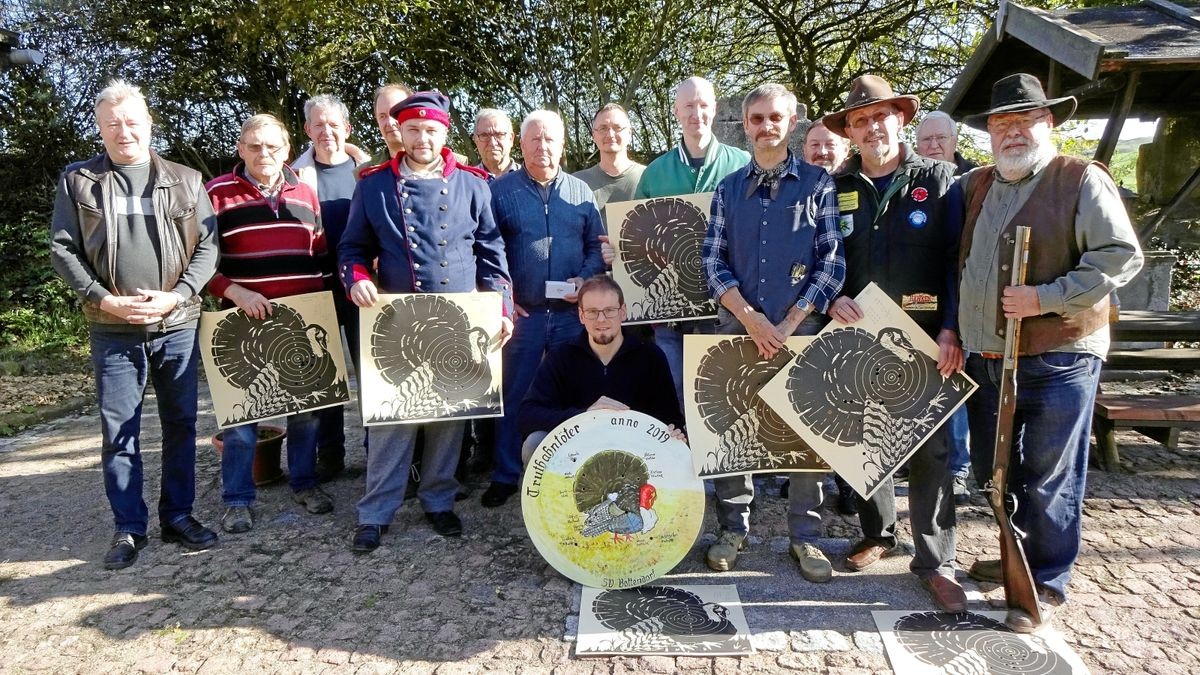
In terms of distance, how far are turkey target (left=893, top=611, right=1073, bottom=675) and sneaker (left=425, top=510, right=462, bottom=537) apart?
2306 mm

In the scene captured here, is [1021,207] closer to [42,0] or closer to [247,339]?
[247,339]

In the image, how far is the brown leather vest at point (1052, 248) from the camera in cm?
297

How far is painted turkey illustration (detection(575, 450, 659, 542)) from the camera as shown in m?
3.40

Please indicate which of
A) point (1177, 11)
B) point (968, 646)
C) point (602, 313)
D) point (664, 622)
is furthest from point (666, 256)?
point (1177, 11)

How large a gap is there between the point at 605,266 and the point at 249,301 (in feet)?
6.61

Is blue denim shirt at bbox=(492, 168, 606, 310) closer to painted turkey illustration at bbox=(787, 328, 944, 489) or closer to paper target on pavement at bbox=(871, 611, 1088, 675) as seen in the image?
painted turkey illustration at bbox=(787, 328, 944, 489)

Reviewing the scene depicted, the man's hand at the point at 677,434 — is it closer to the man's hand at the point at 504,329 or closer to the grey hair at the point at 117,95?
the man's hand at the point at 504,329

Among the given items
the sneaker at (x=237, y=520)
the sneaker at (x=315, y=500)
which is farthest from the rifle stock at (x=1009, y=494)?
the sneaker at (x=237, y=520)

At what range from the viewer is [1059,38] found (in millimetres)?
5516

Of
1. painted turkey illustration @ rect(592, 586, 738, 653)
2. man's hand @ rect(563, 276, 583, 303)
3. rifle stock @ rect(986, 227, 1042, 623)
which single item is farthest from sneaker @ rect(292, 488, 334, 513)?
rifle stock @ rect(986, 227, 1042, 623)

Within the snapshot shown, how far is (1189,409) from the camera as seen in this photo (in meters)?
5.11

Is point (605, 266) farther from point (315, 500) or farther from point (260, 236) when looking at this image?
point (315, 500)

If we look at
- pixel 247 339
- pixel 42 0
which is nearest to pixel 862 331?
pixel 247 339

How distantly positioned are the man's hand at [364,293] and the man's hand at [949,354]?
2716 millimetres
